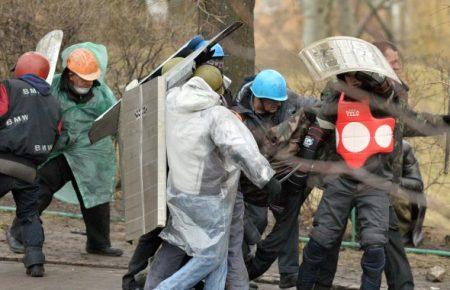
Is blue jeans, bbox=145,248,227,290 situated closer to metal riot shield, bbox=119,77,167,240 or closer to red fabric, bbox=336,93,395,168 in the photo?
metal riot shield, bbox=119,77,167,240

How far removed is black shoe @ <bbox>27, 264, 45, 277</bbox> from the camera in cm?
683

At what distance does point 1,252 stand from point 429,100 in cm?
607

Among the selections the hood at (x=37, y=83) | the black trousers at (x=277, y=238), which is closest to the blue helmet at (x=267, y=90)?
the black trousers at (x=277, y=238)

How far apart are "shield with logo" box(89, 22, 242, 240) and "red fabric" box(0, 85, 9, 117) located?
1147 mm

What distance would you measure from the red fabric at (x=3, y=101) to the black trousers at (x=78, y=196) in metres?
0.93

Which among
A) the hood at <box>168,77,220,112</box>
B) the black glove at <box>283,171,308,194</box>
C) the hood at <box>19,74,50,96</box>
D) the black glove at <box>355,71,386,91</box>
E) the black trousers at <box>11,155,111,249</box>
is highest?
the black glove at <box>355,71,386,91</box>

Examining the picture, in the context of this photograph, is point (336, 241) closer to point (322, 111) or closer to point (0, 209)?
point (322, 111)

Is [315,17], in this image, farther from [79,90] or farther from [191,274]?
[79,90]

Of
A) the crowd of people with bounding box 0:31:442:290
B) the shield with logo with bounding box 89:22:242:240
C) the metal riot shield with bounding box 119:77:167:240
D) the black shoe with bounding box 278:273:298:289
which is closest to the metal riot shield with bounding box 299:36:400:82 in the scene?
the crowd of people with bounding box 0:31:442:290

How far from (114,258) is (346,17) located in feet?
21.1

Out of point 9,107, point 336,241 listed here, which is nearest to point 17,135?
point 9,107

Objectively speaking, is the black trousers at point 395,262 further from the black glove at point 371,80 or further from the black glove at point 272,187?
the black glove at point 371,80

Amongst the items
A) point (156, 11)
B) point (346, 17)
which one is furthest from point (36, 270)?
point (346, 17)

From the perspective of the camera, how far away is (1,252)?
758 cm
